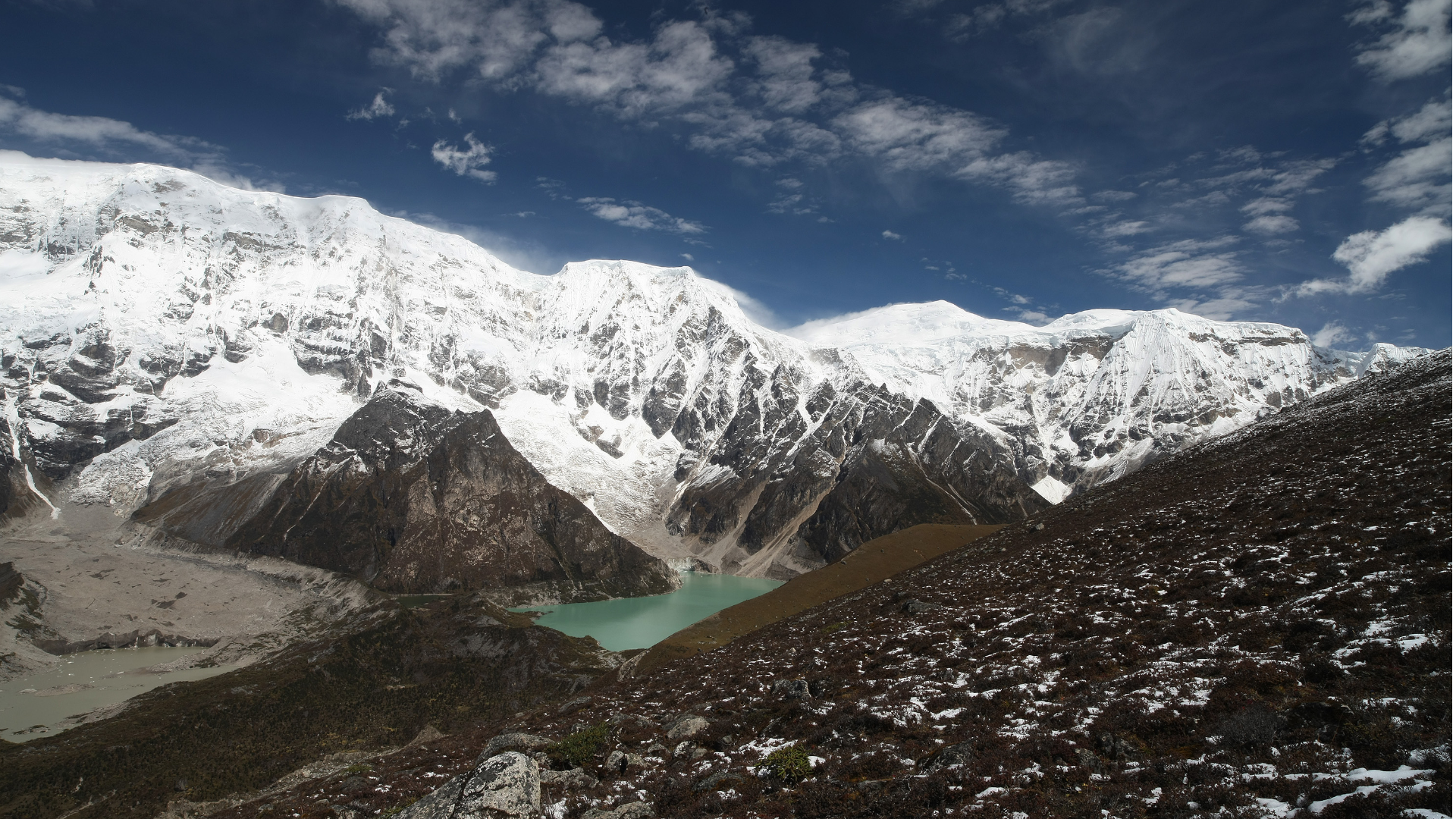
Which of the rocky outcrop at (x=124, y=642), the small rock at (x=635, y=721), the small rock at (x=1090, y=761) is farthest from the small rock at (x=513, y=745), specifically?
the rocky outcrop at (x=124, y=642)

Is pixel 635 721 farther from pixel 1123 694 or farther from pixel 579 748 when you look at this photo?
pixel 1123 694

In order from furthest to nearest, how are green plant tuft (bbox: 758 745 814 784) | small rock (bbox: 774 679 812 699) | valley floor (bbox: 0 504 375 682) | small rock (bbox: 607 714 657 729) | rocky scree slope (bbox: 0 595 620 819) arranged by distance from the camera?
→ 1. valley floor (bbox: 0 504 375 682)
2. rocky scree slope (bbox: 0 595 620 819)
3. small rock (bbox: 607 714 657 729)
4. small rock (bbox: 774 679 812 699)
5. green plant tuft (bbox: 758 745 814 784)

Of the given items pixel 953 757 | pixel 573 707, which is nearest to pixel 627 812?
pixel 953 757

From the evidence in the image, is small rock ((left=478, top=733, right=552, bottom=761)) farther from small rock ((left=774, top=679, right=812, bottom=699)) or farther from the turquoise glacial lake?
the turquoise glacial lake

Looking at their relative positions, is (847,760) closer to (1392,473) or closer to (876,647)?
(876,647)

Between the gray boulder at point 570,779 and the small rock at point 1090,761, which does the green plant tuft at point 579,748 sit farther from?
the small rock at point 1090,761

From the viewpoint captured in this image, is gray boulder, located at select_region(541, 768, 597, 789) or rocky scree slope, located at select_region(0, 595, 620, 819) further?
rocky scree slope, located at select_region(0, 595, 620, 819)

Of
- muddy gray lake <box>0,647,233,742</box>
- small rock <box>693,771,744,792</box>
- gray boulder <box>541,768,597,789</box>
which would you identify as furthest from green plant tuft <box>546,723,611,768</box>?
muddy gray lake <box>0,647,233,742</box>
